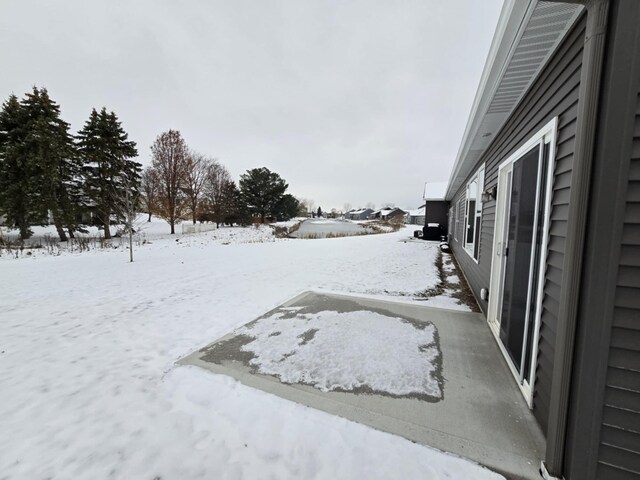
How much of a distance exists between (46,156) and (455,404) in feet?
62.0

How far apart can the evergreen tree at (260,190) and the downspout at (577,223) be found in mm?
30679

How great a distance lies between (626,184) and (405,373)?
1.95 meters

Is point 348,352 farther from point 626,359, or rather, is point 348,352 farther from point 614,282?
point 614,282

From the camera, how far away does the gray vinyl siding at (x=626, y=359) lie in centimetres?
114

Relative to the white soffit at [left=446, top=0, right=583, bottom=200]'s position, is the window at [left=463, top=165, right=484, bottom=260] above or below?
below

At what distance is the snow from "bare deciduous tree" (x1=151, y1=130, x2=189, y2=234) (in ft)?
56.7

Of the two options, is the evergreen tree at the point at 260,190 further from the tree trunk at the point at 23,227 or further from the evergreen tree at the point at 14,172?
the tree trunk at the point at 23,227

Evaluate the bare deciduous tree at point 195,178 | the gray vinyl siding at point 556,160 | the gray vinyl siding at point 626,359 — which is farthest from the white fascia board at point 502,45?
the bare deciduous tree at point 195,178

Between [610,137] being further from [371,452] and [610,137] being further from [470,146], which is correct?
[470,146]

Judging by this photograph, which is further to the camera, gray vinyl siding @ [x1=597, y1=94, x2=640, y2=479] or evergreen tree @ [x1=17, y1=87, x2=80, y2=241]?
evergreen tree @ [x1=17, y1=87, x2=80, y2=241]

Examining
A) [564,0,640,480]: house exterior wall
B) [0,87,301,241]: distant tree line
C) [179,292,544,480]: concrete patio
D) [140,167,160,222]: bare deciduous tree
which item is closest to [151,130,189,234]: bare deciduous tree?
[0,87,301,241]: distant tree line

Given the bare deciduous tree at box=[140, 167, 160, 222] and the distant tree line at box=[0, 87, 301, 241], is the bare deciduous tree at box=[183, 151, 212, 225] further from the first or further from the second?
the bare deciduous tree at box=[140, 167, 160, 222]

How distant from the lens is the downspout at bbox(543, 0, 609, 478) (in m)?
1.21

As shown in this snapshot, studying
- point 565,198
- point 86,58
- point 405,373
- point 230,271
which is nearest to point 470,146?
point 565,198
